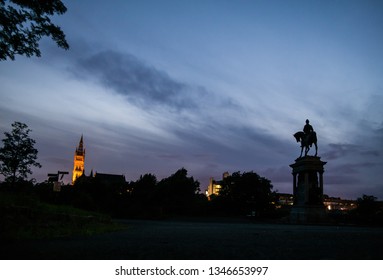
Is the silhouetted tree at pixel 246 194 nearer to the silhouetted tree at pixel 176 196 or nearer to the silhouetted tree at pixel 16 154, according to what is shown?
the silhouetted tree at pixel 176 196

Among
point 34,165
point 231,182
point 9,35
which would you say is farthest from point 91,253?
point 231,182

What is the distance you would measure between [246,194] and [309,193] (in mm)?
29800

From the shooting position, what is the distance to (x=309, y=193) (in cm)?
2545

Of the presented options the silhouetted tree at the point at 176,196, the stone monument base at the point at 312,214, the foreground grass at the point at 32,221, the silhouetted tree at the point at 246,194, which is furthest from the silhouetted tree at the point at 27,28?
the silhouetted tree at the point at 246,194

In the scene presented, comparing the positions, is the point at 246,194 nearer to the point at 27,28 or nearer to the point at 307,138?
the point at 307,138

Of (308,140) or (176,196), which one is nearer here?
(308,140)

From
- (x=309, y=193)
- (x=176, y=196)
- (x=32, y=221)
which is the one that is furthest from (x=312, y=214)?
(x=176, y=196)

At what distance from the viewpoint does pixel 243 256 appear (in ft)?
16.4

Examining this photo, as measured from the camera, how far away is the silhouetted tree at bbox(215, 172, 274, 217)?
5225cm

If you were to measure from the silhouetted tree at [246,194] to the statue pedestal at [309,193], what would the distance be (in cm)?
2453

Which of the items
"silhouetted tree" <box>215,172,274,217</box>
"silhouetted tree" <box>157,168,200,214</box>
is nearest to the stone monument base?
"silhouetted tree" <box>157,168,200,214</box>

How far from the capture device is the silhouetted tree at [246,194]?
52.2 metres
